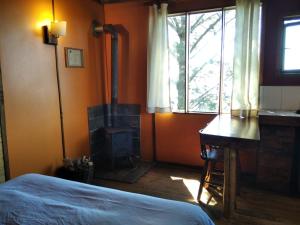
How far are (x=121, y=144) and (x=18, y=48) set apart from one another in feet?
5.84

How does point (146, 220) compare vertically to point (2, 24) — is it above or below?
below

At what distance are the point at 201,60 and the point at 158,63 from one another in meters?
0.60

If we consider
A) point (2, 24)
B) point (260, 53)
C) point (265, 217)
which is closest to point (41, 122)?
point (2, 24)

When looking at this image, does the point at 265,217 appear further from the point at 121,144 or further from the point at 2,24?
the point at 2,24

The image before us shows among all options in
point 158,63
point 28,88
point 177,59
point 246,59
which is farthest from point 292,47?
point 28,88

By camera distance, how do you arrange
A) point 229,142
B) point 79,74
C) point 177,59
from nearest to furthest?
1. point 229,142
2. point 79,74
3. point 177,59

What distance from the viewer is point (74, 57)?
3.25 m

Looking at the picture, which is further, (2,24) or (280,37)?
(280,37)

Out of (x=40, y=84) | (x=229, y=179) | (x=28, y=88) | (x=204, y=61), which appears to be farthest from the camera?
(x=204, y=61)

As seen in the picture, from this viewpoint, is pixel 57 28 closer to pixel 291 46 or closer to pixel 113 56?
pixel 113 56

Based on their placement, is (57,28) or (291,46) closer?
(57,28)

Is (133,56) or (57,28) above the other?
(57,28)

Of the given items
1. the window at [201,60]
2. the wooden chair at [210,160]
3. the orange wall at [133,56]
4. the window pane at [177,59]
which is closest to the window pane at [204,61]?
the window at [201,60]

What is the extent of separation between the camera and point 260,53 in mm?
3148
